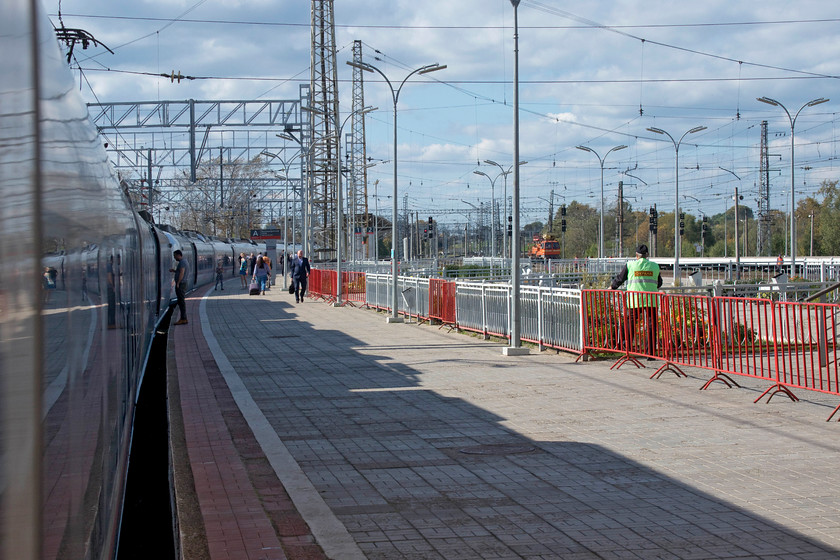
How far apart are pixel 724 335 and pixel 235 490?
289 inches

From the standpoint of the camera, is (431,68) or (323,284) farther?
(323,284)

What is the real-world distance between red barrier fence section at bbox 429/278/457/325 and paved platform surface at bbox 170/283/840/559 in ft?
20.4

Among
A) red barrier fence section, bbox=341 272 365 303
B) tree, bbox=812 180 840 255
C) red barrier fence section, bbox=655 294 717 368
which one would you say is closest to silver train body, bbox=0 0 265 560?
red barrier fence section, bbox=655 294 717 368

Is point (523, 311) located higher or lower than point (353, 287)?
lower

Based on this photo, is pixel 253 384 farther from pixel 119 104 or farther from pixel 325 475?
pixel 119 104

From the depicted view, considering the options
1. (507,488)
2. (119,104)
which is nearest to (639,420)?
(507,488)

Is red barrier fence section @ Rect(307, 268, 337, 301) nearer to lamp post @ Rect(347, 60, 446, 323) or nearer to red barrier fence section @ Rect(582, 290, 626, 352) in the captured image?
lamp post @ Rect(347, 60, 446, 323)

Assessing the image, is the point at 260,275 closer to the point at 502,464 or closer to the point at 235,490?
the point at 502,464

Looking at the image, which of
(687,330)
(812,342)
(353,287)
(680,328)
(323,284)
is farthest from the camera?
(323,284)

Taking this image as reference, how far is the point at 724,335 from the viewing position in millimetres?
11922

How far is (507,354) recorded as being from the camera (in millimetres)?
16141

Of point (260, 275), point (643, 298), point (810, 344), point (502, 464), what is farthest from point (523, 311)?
point (260, 275)

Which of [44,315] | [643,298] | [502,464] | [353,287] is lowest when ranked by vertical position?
[502,464]

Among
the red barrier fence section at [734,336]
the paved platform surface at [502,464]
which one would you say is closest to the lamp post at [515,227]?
the paved platform surface at [502,464]
